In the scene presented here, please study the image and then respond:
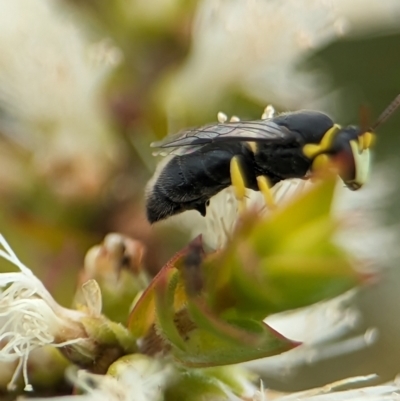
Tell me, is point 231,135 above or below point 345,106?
below

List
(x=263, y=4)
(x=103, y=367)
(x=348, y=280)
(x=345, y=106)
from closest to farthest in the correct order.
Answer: (x=348, y=280) < (x=103, y=367) < (x=263, y=4) < (x=345, y=106)

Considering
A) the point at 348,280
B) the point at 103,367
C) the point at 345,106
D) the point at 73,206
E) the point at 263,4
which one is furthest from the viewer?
the point at 345,106


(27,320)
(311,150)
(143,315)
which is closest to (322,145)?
(311,150)

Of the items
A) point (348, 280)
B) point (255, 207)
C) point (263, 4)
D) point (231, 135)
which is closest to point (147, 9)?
point (263, 4)

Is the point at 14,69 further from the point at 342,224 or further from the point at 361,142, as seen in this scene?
the point at 342,224

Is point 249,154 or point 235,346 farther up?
point 249,154

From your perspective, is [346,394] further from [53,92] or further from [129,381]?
[53,92]
